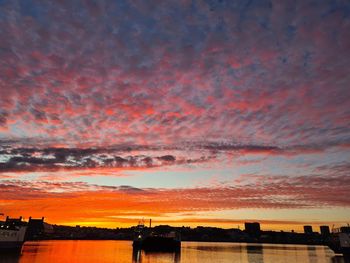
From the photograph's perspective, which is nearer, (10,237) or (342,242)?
(10,237)

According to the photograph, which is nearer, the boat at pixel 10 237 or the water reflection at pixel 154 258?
the water reflection at pixel 154 258

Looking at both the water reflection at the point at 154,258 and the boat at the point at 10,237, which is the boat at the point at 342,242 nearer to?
the water reflection at the point at 154,258

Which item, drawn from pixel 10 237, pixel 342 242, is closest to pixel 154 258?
pixel 10 237

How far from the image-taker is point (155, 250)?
510 ft

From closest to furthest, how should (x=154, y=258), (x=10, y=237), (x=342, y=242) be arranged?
(x=154, y=258)
(x=10, y=237)
(x=342, y=242)

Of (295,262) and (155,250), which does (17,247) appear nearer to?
(155,250)

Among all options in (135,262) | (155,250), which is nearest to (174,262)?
(135,262)

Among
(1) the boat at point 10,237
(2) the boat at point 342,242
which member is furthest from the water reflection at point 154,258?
(2) the boat at point 342,242

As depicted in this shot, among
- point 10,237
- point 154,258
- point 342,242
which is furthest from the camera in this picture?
point 342,242

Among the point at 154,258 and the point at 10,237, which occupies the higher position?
the point at 10,237

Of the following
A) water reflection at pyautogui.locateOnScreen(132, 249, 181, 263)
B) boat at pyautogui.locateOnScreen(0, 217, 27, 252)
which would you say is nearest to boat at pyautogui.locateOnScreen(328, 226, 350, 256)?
water reflection at pyautogui.locateOnScreen(132, 249, 181, 263)

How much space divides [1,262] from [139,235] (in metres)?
111

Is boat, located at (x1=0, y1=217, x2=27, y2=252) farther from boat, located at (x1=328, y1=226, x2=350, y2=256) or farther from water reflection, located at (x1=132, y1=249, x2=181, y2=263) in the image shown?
boat, located at (x1=328, y1=226, x2=350, y2=256)

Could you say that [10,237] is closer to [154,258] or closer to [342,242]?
[154,258]
